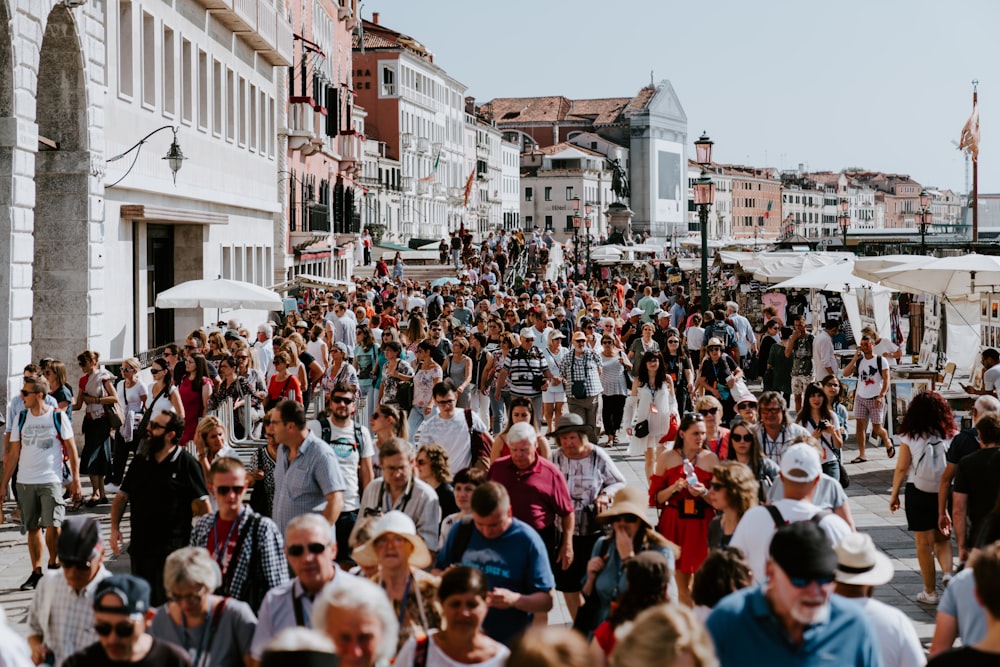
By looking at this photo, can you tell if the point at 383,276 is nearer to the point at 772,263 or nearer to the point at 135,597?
the point at 772,263

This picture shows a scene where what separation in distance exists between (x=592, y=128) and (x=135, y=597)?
157 metres

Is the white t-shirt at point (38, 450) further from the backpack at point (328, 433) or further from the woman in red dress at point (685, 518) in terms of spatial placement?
the woman in red dress at point (685, 518)

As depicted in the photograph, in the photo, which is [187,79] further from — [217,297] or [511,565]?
[511,565]

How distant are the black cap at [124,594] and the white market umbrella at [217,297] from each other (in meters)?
14.1

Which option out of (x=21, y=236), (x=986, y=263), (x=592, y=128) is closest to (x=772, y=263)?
(x=986, y=263)

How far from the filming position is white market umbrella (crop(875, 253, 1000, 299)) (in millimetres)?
17859

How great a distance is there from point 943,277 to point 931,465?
919 centimetres

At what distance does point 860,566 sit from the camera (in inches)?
229

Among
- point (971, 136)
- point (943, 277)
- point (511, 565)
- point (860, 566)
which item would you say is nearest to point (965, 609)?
point (860, 566)

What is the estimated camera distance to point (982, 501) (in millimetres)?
8398

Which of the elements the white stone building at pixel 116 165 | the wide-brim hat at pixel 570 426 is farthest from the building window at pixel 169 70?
the wide-brim hat at pixel 570 426

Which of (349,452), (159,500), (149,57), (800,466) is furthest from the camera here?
(149,57)

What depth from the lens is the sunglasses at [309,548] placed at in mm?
5883

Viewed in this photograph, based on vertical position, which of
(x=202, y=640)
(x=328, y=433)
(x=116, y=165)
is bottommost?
(x=202, y=640)
